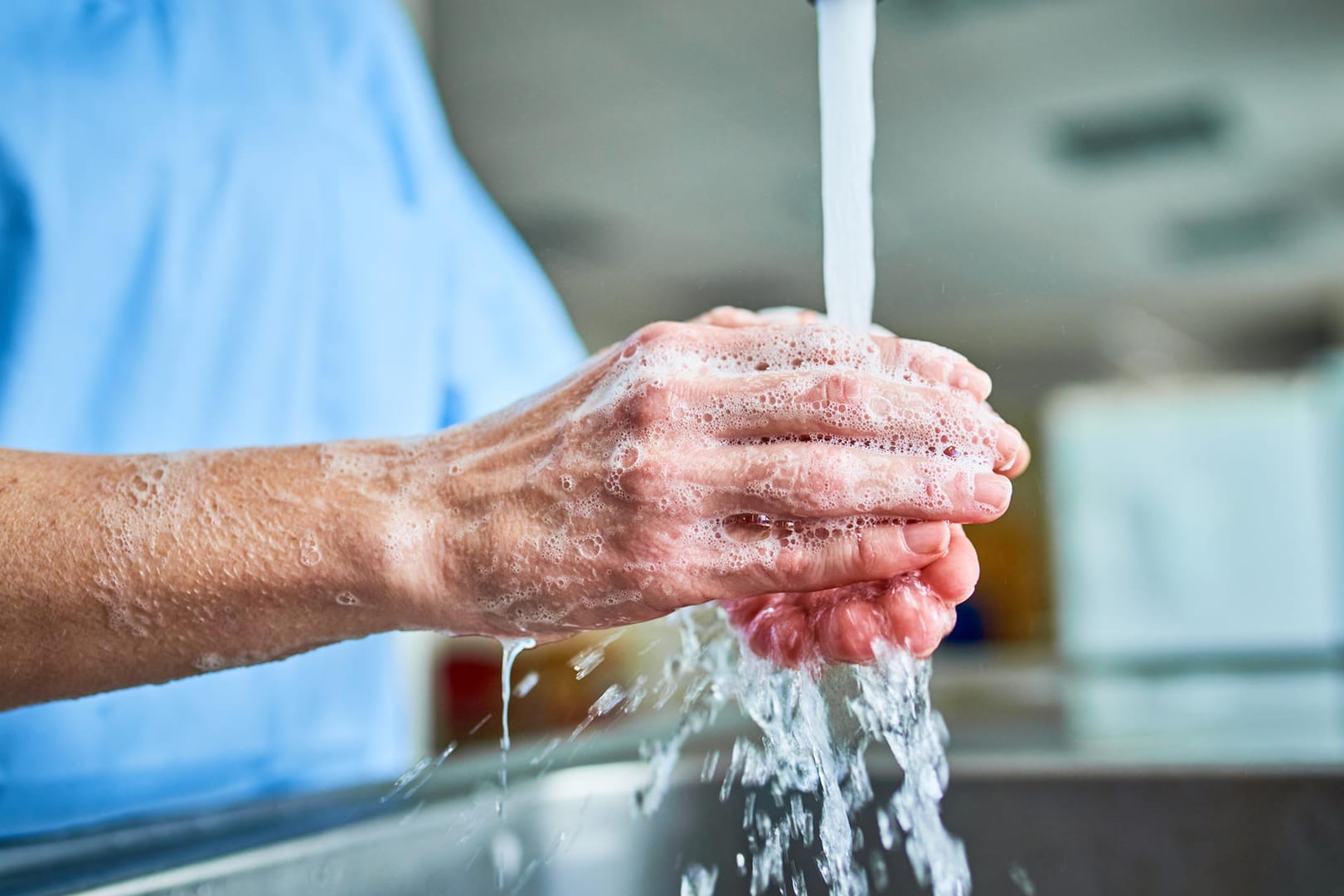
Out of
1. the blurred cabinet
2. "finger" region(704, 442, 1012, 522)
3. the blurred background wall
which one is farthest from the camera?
the blurred cabinet

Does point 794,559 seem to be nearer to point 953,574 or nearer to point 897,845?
point 953,574

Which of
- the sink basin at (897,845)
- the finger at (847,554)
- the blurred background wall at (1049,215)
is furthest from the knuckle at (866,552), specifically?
the sink basin at (897,845)

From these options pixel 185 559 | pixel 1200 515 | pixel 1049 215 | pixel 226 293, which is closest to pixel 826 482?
pixel 185 559

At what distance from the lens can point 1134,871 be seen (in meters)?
0.68

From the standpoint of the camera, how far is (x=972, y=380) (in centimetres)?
38

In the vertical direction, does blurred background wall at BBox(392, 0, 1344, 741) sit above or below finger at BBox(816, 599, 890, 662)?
above

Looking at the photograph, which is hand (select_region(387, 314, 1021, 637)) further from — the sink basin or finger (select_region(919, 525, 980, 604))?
the sink basin

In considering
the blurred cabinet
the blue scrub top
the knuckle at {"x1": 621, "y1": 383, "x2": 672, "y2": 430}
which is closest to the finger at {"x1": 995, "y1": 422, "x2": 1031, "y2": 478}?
the knuckle at {"x1": 621, "y1": 383, "x2": 672, "y2": 430}

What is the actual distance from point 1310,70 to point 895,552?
3.14m

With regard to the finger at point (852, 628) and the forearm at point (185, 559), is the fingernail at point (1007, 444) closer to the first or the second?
the finger at point (852, 628)

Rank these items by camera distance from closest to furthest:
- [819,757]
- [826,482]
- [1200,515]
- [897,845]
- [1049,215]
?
[826,482]
[819,757]
[897,845]
[1049,215]
[1200,515]

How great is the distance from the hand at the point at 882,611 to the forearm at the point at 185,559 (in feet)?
0.48

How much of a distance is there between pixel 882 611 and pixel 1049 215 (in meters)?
3.69

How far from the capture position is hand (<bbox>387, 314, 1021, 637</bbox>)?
35 cm
